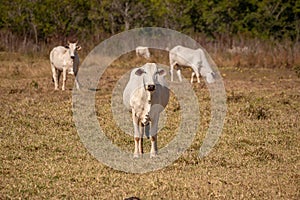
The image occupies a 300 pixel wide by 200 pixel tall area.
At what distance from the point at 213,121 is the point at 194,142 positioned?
1.87m

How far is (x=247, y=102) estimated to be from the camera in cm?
1334

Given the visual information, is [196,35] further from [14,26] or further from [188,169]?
[188,169]

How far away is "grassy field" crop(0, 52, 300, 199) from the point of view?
21.9ft

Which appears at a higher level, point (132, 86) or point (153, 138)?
point (132, 86)

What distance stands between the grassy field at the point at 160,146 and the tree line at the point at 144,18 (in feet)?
47.5

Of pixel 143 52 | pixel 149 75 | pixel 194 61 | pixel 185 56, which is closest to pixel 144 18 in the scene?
pixel 143 52

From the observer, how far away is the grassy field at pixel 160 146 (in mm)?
6660

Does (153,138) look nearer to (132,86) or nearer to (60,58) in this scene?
(132,86)

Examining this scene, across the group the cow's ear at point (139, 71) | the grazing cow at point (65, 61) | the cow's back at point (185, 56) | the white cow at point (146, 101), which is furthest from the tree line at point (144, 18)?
the cow's ear at point (139, 71)

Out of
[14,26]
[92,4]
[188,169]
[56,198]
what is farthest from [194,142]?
[92,4]

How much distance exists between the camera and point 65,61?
16.5m

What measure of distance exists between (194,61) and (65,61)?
420 centimetres

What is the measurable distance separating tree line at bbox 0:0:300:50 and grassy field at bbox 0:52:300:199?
47.5 ft

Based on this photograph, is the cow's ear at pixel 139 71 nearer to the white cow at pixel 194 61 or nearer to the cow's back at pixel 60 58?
the cow's back at pixel 60 58
